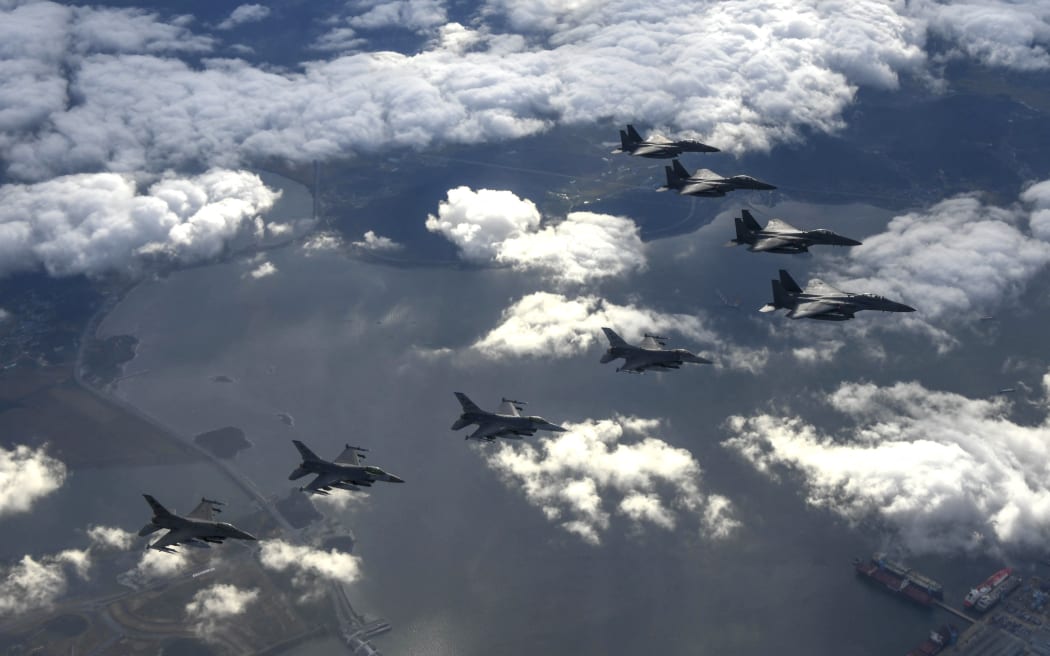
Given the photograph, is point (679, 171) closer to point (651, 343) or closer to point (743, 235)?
point (743, 235)

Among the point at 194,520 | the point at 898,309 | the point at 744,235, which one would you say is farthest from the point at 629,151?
the point at 194,520

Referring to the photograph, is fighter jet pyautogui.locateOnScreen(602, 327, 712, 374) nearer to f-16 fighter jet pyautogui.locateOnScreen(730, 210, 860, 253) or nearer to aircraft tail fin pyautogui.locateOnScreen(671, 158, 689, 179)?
f-16 fighter jet pyautogui.locateOnScreen(730, 210, 860, 253)

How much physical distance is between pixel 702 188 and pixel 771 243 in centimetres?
1985

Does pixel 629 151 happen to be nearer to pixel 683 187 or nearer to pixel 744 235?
pixel 683 187

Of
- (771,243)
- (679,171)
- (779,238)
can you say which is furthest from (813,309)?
(679,171)

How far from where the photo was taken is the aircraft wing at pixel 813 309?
494 ft

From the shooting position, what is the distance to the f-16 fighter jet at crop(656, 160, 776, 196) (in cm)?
16925

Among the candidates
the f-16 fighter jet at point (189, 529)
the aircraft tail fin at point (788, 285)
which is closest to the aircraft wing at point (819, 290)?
the aircraft tail fin at point (788, 285)

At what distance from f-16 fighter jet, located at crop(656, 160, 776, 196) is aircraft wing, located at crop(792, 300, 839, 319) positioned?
2843 cm

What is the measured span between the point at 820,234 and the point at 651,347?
3663 centimetres

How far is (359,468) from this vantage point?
148m

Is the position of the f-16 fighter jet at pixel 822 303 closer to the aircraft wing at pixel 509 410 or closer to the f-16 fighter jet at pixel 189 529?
the aircraft wing at pixel 509 410

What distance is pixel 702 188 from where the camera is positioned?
558ft

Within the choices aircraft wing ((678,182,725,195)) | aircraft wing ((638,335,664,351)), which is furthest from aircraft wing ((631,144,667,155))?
aircraft wing ((638,335,664,351))
